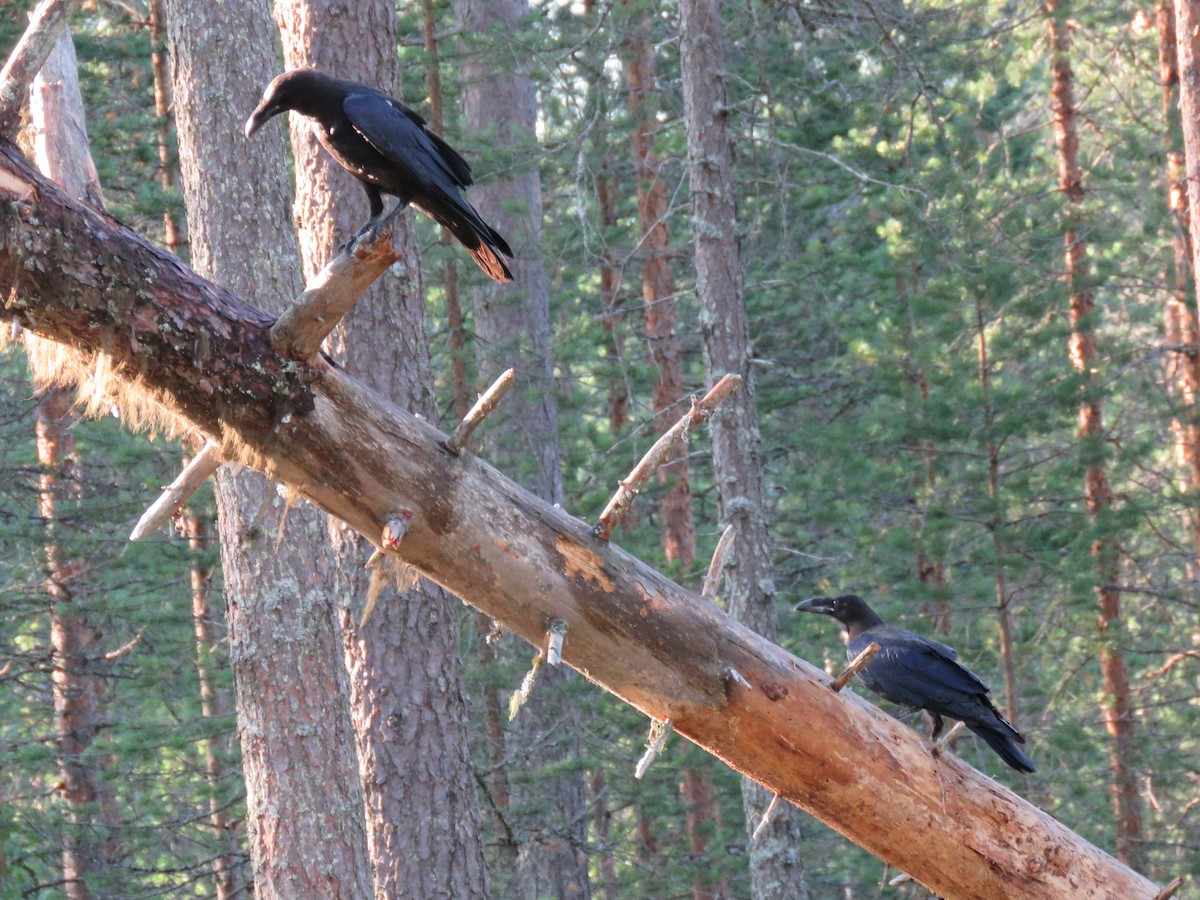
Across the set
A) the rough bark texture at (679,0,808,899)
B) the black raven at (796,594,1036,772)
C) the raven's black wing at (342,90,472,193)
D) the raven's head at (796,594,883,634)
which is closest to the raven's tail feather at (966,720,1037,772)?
the black raven at (796,594,1036,772)

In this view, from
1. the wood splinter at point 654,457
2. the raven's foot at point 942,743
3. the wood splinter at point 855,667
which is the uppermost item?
the wood splinter at point 654,457

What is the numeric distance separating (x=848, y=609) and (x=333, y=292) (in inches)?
186

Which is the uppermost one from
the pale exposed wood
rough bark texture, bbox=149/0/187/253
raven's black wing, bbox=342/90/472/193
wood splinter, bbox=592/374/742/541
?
rough bark texture, bbox=149/0/187/253

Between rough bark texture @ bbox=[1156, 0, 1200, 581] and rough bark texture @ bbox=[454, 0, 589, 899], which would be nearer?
rough bark texture @ bbox=[454, 0, 589, 899]

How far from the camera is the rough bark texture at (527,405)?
438 inches

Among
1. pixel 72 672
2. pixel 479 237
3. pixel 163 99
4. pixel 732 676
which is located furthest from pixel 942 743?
pixel 163 99

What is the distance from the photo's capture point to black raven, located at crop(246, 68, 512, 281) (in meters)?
4.55

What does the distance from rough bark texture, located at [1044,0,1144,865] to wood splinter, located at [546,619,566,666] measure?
1014 centimetres

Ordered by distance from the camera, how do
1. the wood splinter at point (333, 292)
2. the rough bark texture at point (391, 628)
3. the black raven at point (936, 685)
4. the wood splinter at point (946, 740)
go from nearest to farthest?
the wood splinter at point (333, 292) < the wood splinter at point (946, 740) < the black raven at point (936, 685) < the rough bark texture at point (391, 628)

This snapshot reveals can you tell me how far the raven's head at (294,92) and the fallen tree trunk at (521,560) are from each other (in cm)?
174

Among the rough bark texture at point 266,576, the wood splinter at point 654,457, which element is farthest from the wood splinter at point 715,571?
the rough bark texture at point 266,576

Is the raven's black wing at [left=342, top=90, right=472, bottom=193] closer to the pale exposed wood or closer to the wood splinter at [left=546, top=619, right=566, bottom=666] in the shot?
the pale exposed wood

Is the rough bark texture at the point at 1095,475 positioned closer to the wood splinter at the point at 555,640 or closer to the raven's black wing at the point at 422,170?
the raven's black wing at the point at 422,170

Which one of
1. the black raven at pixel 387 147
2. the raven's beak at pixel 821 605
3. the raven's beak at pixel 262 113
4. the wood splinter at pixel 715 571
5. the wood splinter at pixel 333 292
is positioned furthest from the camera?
the raven's beak at pixel 821 605
